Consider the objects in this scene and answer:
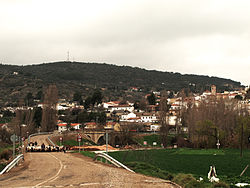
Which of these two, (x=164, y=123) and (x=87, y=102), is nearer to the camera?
(x=164, y=123)

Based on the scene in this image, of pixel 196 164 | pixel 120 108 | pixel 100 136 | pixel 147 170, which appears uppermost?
pixel 147 170

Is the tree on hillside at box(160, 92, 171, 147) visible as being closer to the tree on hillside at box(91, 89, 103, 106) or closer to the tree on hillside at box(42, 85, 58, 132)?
the tree on hillside at box(42, 85, 58, 132)

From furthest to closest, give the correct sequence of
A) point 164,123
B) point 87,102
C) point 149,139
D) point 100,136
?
1. point 87,102
2. point 100,136
3. point 149,139
4. point 164,123

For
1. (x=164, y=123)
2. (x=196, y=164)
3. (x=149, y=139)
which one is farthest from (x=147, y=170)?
(x=149, y=139)

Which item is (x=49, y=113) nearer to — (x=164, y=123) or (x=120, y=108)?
(x=164, y=123)

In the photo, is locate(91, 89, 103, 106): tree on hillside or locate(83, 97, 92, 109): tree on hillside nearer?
locate(91, 89, 103, 106): tree on hillside

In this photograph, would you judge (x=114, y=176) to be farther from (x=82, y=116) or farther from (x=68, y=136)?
(x=82, y=116)

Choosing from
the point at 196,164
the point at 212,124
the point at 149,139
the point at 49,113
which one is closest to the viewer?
the point at 196,164

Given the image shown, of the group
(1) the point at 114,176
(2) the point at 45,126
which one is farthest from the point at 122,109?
(1) the point at 114,176

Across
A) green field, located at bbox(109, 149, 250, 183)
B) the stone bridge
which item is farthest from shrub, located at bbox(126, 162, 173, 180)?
the stone bridge

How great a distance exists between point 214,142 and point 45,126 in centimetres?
3689

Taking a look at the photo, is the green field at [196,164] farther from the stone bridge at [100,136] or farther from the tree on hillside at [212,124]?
the stone bridge at [100,136]

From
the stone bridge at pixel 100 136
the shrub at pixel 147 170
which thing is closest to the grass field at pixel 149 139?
the stone bridge at pixel 100 136

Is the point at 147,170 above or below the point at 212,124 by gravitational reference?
above
